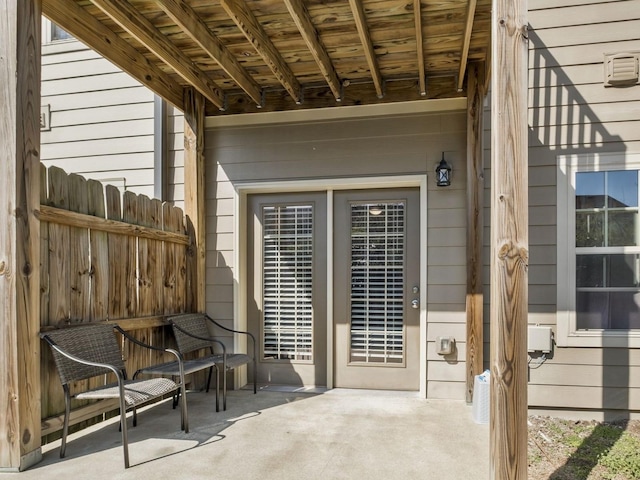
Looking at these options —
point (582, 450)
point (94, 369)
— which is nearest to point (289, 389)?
point (94, 369)

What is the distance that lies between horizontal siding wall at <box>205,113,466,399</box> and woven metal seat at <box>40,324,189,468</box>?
1.40 m

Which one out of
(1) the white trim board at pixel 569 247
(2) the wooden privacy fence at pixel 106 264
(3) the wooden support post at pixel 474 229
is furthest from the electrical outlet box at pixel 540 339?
(2) the wooden privacy fence at pixel 106 264

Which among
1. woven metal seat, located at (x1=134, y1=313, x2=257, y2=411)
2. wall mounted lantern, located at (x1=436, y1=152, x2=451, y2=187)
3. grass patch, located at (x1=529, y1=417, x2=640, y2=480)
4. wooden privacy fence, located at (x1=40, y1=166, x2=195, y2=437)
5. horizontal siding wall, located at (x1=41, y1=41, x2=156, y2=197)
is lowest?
grass patch, located at (x1=529, y1=417, x2=640, y2=480)

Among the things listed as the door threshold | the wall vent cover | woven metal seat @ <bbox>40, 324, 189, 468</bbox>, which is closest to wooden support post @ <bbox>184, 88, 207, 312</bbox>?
the door threshold

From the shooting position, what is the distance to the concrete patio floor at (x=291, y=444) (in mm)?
2602

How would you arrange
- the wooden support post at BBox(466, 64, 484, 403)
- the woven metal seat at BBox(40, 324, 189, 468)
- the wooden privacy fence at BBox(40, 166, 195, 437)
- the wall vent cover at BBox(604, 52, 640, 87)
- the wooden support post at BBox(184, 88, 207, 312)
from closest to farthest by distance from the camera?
the woven metal seat at BBox(40, 324, 189, 468) < the wooden privacy fence at BBox(40, 166, 195, 437) < the wall vent cover at BBox(604, 52, 640, 87) < the wooden support post at BBox(466, 64, 484, 403) < the wooden support post at BBox(184, 88, 207, 312)

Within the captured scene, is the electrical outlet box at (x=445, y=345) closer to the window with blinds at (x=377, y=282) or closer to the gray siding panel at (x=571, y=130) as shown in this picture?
the window with blinds at (x=377, y=282)

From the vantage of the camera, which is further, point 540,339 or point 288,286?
point 288,286

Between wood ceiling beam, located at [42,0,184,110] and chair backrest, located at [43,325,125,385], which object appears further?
wood ceiling beam, located at [42,0,184,110]

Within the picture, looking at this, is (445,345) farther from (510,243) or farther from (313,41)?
(313,41)

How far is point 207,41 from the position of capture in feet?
11.0

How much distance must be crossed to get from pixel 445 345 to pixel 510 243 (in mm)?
2070

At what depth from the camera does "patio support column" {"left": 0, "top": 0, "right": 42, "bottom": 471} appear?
99.7 inches

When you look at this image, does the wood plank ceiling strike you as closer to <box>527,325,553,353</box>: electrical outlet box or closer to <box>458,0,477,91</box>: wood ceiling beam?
<box>458,0,477,91</box>: wood ceiling beam
